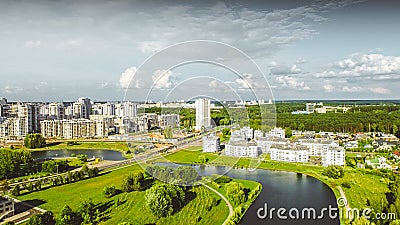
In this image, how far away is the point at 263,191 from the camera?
145 inches

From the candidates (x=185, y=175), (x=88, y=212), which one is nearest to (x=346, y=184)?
(x=185, y=175)

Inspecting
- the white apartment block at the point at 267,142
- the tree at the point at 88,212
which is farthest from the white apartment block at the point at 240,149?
the tree at the point at 88,212

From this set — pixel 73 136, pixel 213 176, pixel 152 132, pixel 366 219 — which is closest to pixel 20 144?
pixel 73 136

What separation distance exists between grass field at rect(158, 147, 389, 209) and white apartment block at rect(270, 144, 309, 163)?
0.65ft

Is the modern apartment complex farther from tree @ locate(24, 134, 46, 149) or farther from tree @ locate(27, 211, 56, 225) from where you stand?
tree @ locate(24, 134, 46, 149)

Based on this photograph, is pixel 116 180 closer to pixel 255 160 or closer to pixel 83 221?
pixel 83 221

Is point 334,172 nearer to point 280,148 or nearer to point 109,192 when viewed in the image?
point 280,148

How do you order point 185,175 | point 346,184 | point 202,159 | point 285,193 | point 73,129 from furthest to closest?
point 73,129
point 202,159
point 346,184
point 285,193
point 185,175

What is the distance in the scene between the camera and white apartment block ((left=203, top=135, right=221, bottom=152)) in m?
4.12

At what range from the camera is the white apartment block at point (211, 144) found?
4.12m

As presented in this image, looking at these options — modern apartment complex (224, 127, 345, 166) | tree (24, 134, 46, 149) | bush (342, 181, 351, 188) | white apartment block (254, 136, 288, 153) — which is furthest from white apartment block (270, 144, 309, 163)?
tree (24, 134, 46, 149)

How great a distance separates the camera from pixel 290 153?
5395mm

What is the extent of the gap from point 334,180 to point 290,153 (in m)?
1.28

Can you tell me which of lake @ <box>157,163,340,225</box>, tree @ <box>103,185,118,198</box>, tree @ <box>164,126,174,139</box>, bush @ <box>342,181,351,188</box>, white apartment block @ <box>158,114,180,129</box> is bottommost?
lake @ <box>157,163,340,225</box>
